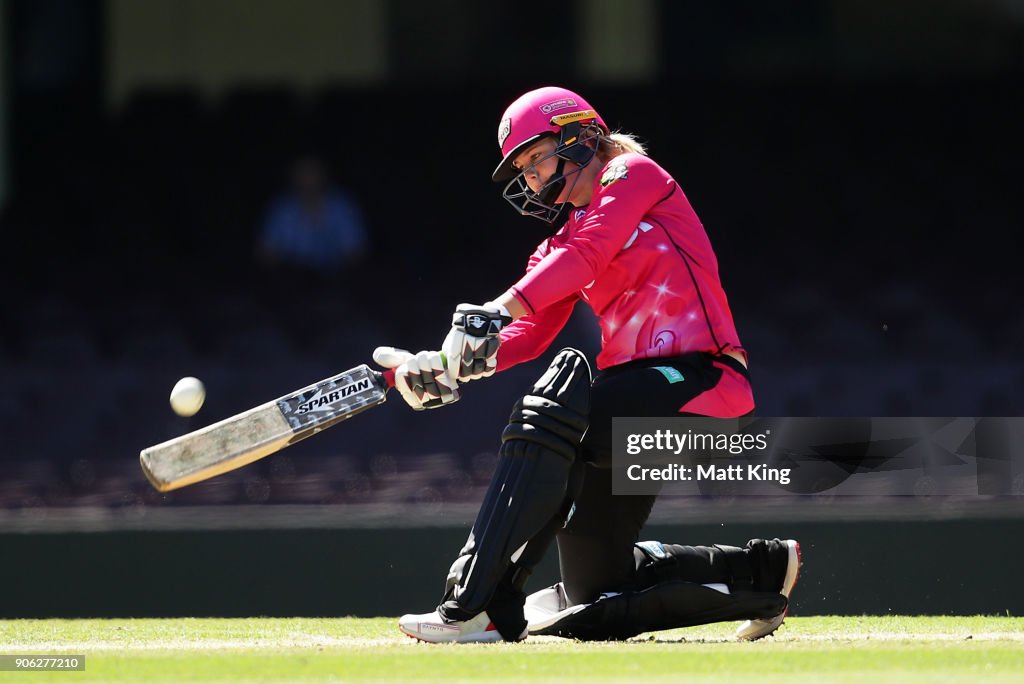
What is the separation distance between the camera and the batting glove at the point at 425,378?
4199 mm

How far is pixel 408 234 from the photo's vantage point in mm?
10688

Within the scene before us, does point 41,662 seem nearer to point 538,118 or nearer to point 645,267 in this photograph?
point 645,267

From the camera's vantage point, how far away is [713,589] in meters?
4.36

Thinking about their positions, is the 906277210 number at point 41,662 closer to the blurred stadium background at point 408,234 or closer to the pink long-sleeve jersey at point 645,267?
the pink long-sleeve jersey at point 645,267

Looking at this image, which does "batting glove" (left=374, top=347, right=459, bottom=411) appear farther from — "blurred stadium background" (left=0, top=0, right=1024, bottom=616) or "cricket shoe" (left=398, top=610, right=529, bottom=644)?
"blurred stadium background" (left=0, top=0, right=1024, bottom=616)

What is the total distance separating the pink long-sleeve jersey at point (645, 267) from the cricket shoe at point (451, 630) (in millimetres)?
835

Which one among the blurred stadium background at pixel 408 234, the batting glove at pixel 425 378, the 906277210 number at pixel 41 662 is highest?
the batting glove at pixel 425 378

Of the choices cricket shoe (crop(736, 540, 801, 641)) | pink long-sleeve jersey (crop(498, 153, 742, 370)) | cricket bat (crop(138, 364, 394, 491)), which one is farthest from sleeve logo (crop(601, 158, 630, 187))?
cricket shoe (crop(736, 540, 801, 641))

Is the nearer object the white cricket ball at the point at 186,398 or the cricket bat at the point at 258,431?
the cricket bat at the point at 258,431

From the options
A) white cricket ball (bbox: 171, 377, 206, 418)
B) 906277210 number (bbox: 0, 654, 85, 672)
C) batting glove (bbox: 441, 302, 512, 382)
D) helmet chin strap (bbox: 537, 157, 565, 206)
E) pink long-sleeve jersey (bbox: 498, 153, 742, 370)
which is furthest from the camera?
helmet chin strap (bbox: 537, 157, 565, 206)

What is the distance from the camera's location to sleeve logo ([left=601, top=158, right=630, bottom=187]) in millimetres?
4367

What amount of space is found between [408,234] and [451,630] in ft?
22.1

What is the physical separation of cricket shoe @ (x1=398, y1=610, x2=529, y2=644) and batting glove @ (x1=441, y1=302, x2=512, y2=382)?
66 centimetres

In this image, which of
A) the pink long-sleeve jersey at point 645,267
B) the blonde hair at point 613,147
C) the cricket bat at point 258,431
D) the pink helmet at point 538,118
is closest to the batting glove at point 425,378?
the cricket bat at point 258,431
